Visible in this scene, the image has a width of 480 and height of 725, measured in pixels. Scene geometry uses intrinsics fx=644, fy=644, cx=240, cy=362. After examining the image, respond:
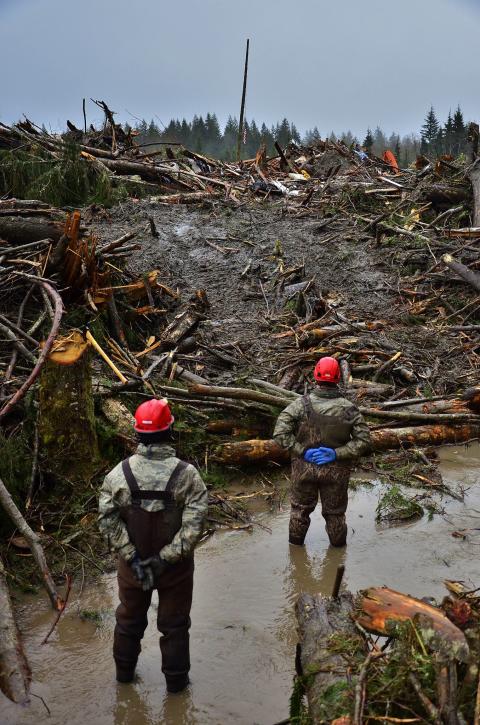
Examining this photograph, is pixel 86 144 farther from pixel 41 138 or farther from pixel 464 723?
pixel 464 723

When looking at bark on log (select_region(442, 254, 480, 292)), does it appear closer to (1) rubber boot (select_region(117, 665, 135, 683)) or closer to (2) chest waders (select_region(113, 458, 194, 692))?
(2) chest waders (select_region(113, 458, 194, 692))

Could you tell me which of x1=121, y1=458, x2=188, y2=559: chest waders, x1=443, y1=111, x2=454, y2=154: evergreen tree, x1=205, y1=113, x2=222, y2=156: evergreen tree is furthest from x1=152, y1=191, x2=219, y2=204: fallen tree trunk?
x1=205, y1=113, x2=222, y2=156: evergreen tree

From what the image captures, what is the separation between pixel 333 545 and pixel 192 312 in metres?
5.83

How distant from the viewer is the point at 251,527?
6910 millimetres

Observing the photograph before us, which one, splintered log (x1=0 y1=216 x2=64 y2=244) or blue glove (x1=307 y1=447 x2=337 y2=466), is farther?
splintered log (x1=0 y1=216 x2=64 y2=244)

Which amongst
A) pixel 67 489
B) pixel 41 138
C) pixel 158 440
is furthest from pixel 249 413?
pixel 41 138

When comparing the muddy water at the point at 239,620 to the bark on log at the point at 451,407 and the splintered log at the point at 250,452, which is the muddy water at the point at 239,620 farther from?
the bark on log at the point at 451,407

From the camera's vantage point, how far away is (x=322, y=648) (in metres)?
3.62

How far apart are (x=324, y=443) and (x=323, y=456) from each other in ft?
0.45

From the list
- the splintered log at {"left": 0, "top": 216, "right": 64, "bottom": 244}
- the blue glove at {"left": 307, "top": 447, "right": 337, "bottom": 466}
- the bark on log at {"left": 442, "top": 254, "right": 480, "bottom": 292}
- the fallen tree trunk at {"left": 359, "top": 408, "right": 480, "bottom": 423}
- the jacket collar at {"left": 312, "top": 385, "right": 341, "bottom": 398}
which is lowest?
the fallen tree trunk at {"left": 359, "top": 408, "right": 480, "bottom": 423}

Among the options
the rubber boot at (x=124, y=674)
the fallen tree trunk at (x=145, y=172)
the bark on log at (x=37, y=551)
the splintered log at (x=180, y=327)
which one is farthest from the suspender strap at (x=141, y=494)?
the fallen tree trunk at (x=145, y=172)

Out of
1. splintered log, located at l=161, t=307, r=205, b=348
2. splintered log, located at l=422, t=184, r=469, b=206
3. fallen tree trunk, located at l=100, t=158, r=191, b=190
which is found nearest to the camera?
splintered log, located at l=161, t=307, r=205, b=348

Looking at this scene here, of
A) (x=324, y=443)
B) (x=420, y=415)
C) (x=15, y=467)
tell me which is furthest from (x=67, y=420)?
(x=420, y=415)

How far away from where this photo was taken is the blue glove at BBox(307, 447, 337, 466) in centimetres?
616
